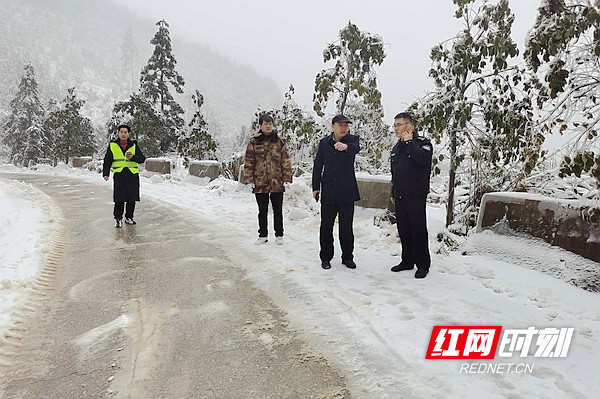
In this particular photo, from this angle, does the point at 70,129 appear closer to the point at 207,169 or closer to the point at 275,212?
the point at 207,169

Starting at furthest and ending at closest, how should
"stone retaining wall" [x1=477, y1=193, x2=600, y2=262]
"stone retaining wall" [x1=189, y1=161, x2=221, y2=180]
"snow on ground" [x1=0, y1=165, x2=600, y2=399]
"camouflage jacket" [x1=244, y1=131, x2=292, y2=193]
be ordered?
"stone retaining wall" [x1=189, y1=161, x2=221, y2=180] < "camouflage jacket" [x1=244, y1=131, x2=292, y2=193] < "stone retaining wall" [x1=477, y1=193, x2=600, y2=262] < "snow on ground" [x1=0, y1=165, x2=600, y2=399]

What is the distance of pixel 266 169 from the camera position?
20.6ft

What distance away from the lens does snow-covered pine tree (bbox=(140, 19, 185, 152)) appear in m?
30.4

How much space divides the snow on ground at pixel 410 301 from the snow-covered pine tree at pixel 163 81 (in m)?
24.3

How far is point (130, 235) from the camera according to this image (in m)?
7.02

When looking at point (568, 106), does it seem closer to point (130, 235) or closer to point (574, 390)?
point (574, 390)

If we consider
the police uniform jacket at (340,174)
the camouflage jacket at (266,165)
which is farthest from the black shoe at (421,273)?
the camouflage jacket at (266,165)

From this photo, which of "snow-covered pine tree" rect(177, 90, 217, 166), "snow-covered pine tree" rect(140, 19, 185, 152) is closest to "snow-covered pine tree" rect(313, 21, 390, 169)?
"snow-covered pine tree" rect(177, 90, 217, 166)

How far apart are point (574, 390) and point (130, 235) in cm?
624

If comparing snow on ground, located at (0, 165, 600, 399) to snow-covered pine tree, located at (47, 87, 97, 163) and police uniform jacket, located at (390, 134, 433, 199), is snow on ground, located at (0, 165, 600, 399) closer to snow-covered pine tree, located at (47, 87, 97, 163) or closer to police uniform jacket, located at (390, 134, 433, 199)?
police uniform jacket, located at (390, 134, 433, 199)

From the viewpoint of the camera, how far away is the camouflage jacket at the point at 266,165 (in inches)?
248

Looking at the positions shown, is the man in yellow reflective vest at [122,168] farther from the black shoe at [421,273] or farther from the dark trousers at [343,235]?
the black shoe at [421,273]

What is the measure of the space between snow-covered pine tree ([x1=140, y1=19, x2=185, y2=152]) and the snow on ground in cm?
2430

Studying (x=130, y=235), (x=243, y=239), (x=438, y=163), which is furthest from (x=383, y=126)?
(x=130, y=235)
